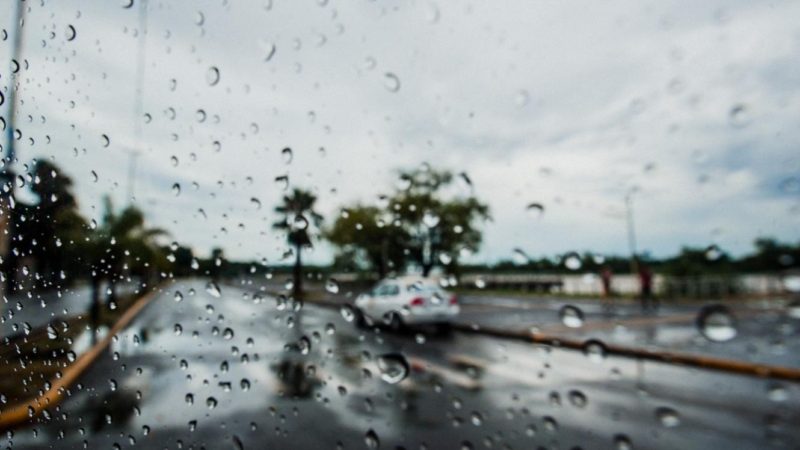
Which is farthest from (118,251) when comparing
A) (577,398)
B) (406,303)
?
(577,398)

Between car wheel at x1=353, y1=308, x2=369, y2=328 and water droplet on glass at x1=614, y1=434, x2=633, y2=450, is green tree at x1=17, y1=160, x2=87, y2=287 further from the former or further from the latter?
water droplet on glass at x1=614, y1=434, x2=633, y2=450

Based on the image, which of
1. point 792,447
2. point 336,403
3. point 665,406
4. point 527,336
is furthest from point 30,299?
point 792,447

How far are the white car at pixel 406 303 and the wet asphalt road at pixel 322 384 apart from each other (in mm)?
43

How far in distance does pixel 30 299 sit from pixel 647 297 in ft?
6.65

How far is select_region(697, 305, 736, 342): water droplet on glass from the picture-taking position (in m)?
0.79

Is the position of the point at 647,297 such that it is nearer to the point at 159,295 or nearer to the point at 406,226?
the point at 406,226

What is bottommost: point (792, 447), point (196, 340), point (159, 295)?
point (792, 447)

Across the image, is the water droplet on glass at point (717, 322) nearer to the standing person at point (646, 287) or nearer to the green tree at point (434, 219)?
the standing person at point (646, 287)

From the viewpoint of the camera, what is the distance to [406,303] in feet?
4.01

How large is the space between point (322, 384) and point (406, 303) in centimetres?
41

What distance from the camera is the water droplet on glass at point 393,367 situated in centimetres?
127

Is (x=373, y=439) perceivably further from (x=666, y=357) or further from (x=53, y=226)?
(x=53, y=226)

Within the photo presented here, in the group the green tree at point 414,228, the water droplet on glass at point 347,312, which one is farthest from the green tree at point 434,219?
the water droplet on glass at point 347,312

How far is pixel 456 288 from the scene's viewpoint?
114cm
